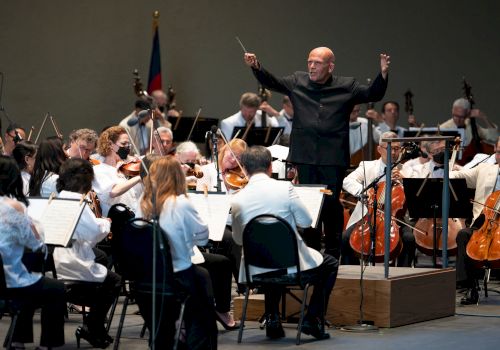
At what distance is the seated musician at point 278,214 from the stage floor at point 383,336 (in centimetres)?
13

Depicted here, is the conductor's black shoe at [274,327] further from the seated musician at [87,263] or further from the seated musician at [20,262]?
the seated musician at [20,262]

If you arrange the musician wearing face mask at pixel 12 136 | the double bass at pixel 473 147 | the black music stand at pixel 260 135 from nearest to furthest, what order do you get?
1. the musician wearing face mask at pixel 12 136
2. the black music stand at pixel 260 135
3. the double bass at pixel 473 147

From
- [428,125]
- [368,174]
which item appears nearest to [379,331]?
[368,174]

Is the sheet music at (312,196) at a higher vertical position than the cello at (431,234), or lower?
higher

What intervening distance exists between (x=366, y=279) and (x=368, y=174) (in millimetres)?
→ 2233

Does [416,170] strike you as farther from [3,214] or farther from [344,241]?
[3,214]

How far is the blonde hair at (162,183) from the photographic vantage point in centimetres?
551

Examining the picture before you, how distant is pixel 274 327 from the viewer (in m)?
6.28

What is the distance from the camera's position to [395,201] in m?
8.21

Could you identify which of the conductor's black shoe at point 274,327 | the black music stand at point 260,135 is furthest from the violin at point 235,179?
the black music stand at point 260,135

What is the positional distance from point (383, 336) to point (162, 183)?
1.74m

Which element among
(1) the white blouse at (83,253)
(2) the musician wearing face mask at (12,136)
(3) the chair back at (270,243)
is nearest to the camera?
(3) the chair back at (270,243)

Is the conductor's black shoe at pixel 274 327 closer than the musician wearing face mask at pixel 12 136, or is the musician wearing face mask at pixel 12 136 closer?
the conductor's black shoe at pixel 274 327

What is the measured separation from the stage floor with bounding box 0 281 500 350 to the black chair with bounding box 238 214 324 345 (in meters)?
0.26
